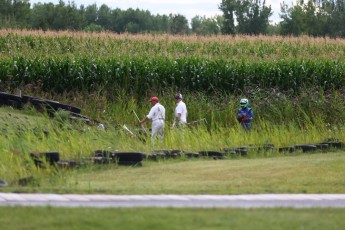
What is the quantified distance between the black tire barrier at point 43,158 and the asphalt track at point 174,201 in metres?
2.35

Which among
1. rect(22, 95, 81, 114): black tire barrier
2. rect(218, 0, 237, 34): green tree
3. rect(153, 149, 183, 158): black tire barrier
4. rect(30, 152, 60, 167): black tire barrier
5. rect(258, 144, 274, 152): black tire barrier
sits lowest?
rect(258, 144, 274, 152): black tire barrier

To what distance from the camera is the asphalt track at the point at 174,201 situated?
1090 centimetres

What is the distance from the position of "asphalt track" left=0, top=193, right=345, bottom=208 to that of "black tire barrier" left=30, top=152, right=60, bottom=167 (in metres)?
2.35

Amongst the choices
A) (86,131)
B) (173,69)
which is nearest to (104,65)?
(173,69)

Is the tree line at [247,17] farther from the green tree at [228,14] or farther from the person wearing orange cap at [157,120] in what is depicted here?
the person wearing orange cap at [157,120]

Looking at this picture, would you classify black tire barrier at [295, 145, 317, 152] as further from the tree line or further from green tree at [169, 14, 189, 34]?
green tree at [169, 14, 189, 34]

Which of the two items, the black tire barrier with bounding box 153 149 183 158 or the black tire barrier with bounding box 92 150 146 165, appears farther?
the black tire barrier with bounding box 153 149 183 158

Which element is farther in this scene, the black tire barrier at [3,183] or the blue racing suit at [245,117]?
the blue racing suit at [245,117]

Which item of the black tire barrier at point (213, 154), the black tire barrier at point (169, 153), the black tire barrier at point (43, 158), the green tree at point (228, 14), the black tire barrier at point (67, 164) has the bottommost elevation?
the black tire barrier at point (213, 154)

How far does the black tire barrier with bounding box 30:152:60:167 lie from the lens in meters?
14.3

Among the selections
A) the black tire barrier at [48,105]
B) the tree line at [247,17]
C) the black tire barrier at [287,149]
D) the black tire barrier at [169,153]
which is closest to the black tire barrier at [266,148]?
the black tire barrier at [287,149]

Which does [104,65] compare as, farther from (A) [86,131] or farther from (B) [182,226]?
(B) [182,226]

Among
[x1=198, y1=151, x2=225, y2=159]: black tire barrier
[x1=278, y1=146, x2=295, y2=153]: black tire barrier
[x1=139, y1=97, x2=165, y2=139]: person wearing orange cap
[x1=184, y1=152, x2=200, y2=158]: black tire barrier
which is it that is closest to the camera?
[x1=184, y1=152, x2=200, y2=158]: black tire barrier

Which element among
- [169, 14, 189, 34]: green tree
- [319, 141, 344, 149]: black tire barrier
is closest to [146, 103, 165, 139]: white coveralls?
[319, 141, 344, 149]: black tire barrier
